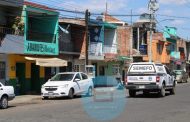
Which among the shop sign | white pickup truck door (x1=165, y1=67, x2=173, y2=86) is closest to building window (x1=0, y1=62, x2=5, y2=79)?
the shop sign

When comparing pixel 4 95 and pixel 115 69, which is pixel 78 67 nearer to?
pixel 115 69

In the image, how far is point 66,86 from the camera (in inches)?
1093

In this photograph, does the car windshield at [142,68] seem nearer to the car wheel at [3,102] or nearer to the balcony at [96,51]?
the car wheel at [3,102]

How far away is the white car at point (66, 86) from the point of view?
27.7 m

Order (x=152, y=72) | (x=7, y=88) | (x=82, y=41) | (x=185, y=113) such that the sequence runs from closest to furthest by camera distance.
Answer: (x=185, y=113)
(x=7, y=88)
(x=152, y=72)
(x=82, y=41)

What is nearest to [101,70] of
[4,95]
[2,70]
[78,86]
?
[2,70]

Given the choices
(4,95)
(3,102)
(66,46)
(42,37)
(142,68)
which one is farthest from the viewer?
(66,46)

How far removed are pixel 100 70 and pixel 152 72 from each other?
22144 mm

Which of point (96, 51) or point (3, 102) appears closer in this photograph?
point (3, 102)

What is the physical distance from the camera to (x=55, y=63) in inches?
1300

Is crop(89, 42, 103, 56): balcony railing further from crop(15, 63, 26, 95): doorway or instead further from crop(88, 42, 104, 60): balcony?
crop(15, 63, 26, 95): doorway

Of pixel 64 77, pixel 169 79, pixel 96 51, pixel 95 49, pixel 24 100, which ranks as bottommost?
pixel 24 100

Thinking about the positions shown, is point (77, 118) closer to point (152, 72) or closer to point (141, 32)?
point (152, 72)

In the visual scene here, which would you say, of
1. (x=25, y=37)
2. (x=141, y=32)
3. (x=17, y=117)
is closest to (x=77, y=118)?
(x=17, y=117)
